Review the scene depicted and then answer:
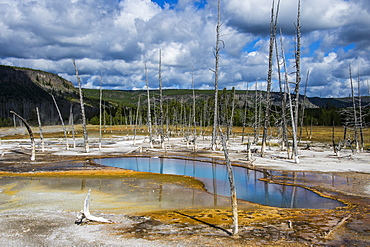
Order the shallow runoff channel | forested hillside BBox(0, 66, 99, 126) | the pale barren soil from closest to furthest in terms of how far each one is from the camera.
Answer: the pale barren soil < the shallow runoff channel < forested hillside BBox(0, 66, 99, 126)

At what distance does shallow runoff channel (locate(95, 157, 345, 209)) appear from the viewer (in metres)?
16.2

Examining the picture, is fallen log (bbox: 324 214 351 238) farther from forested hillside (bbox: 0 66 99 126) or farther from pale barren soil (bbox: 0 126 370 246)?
forested hillside (bbox: 0 66 99 126)

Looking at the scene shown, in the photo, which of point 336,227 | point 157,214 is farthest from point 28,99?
point 336,227

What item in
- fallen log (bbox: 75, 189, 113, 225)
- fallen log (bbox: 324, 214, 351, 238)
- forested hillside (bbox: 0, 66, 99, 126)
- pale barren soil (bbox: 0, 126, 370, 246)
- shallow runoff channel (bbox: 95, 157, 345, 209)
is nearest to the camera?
pale barren soil (bbox: 0, 126, 370, 246)

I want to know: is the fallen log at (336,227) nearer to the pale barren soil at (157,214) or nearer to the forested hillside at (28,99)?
the pale barren soil at (157,214)

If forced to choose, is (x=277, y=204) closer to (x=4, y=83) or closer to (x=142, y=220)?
(x=142, y=220)

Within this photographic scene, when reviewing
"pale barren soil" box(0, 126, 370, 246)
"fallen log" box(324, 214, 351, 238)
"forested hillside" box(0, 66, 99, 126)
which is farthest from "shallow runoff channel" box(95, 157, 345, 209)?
"forested hillside" box(0, 66, 99, 126)

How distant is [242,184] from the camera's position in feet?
68.4

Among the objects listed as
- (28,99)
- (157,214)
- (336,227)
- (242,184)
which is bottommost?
(242,184)

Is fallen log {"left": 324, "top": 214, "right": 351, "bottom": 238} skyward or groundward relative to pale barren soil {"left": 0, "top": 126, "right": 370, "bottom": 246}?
skyward

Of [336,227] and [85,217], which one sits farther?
[85,217]

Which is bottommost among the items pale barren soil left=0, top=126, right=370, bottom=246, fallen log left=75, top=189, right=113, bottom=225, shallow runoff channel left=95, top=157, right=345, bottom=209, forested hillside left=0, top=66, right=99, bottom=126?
shallow runoff channel left=95, top=157, right=345, bottom=209

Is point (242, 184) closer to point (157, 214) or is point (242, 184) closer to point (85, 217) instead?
point (157, 214)

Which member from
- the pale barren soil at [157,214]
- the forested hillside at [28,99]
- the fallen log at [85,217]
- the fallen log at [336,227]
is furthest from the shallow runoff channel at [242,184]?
the forested hillside at [28,99]
